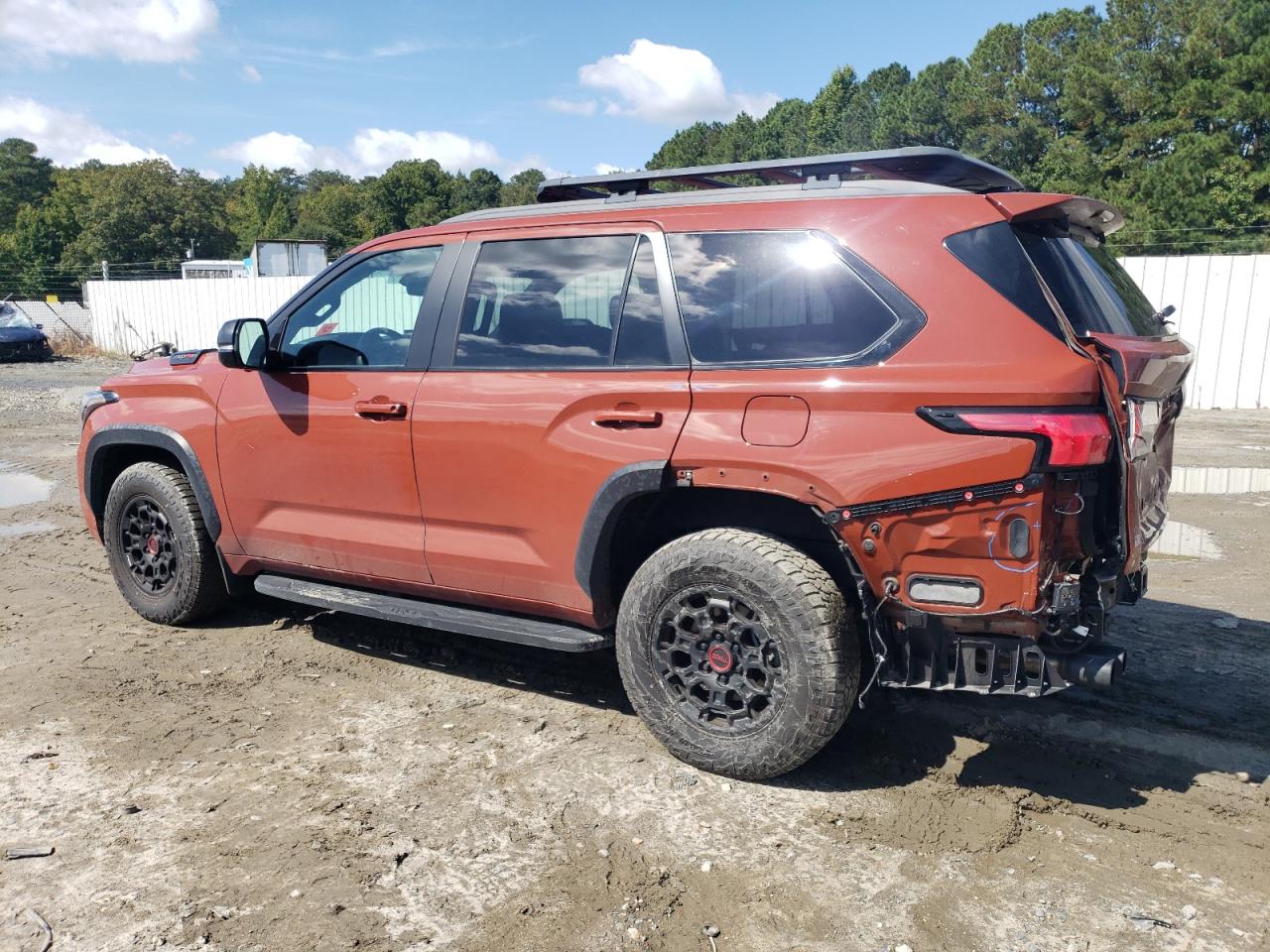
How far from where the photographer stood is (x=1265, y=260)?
560 inches

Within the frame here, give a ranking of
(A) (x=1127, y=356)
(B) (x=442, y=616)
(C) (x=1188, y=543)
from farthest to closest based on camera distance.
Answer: (C) (x=1188, y=543)
(B) (x=442, y=616)
(A) (x=1127, y=356)

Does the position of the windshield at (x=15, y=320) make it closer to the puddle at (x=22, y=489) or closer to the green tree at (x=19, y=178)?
the puddle at (x=22, y=489)

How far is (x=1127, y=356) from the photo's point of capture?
3094 mm

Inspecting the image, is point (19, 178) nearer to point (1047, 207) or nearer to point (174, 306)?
point (174, 306)

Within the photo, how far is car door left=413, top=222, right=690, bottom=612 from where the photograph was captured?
12.2 ft

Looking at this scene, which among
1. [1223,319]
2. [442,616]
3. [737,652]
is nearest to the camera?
[737,652]

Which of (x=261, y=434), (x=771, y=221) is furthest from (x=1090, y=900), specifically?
(x=261, y=434)

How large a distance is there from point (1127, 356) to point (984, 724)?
1680 mm

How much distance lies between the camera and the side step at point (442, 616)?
12.9ft

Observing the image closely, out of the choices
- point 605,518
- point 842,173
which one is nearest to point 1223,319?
point 842,173

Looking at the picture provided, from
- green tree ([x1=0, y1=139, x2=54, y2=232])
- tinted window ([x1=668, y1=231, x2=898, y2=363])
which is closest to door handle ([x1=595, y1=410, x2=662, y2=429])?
tinted window ([x1=668, y1=231, x2=898, y2=363])

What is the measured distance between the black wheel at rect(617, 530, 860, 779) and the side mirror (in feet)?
7.09

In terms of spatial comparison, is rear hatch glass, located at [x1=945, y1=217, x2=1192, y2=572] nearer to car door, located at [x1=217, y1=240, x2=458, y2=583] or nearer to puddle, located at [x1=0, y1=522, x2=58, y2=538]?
car door, located at [x1=217, y1=240, x2=458, y2=583]

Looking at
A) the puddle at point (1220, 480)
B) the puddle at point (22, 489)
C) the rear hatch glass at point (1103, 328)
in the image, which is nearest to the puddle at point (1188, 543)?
the puddle at point (1220, 480)
